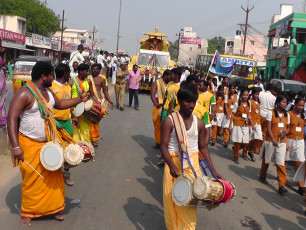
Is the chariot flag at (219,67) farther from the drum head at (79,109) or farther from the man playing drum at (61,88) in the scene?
the man playing drum at (61,88)

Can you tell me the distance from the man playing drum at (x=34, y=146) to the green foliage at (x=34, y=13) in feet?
209

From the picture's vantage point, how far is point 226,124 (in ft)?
33.6

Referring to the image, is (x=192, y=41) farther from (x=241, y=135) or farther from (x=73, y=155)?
(x=73, y=155)

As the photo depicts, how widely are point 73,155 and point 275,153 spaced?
151 inches

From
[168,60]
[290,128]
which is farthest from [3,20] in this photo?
[290,128]

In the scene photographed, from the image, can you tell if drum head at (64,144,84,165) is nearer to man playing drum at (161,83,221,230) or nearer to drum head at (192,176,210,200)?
man playing drum at (161,83,221,230)

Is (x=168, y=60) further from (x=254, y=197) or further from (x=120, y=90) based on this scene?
(x=254, y=197)

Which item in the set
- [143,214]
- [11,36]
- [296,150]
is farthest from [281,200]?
[11,36]

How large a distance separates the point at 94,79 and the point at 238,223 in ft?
15.3

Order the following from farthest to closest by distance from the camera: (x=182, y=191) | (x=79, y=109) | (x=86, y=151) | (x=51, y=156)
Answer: (x=79, y=109) → (x=86, y=151) → (x=51, y=156) → (x=182, y=191)

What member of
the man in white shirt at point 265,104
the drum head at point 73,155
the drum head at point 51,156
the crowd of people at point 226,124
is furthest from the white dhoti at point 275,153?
the drum head at point 51,156

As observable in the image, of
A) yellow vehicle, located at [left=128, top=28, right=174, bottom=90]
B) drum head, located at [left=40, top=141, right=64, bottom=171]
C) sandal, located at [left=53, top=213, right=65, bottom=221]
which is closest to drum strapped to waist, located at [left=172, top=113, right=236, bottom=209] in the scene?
drum head, located at [left=40, top=141, right=64, bottom=171]

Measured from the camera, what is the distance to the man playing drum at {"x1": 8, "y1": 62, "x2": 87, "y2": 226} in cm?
417

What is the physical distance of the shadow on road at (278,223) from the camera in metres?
5.18
